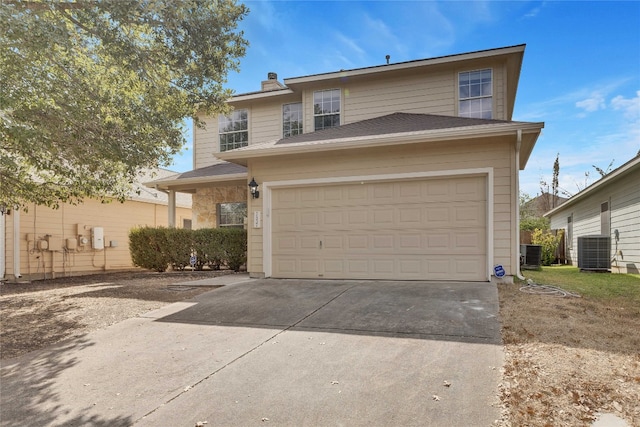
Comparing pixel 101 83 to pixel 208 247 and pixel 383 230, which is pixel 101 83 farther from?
pixel 383 230

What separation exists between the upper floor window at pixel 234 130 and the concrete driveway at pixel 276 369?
834 cm

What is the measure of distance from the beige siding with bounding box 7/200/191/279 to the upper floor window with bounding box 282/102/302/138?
696cm

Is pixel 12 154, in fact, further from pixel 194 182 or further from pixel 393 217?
pixel 393 217

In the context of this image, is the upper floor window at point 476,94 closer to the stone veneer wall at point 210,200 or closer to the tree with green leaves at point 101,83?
the tree with green leaves at point 101,83

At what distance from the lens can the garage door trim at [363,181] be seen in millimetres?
7664

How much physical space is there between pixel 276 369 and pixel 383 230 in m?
5.06

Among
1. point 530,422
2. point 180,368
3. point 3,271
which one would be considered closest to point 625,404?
point 530,422

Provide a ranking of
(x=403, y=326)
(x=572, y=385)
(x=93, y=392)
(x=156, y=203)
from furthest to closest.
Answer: (x=156, y=203)
(x=403, y=326)
(x=93, y=392)
(x=572, y=385)

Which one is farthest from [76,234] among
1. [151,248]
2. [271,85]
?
[271,85]

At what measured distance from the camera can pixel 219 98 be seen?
876cm

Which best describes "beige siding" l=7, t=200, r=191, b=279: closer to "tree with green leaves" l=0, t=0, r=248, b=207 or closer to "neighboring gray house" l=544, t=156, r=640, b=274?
"tree with green leaves" l=0, t=0, r=248, b=207

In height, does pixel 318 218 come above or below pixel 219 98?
below

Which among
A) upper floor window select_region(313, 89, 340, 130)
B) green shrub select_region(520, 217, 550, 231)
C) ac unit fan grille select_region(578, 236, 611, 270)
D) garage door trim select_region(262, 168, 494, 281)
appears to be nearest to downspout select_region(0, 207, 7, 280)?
garage door trim select_region(262, 168, 494, 281)

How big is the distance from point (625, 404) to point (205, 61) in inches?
320
